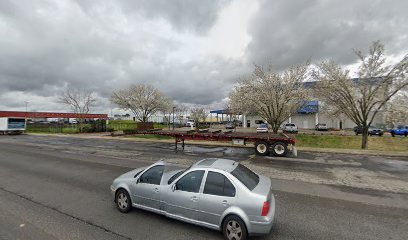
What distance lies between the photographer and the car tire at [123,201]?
519 centimetres

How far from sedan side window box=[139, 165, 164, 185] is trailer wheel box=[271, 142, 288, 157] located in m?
11.1

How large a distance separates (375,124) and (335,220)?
43.0 meters

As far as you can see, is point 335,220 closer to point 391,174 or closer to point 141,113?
point 391,174

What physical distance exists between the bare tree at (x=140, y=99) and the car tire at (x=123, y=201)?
41651 millimetres

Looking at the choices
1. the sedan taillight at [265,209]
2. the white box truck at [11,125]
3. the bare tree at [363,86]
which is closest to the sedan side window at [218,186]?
the sedan taillight at [265,209]

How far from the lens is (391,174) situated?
9.58 m

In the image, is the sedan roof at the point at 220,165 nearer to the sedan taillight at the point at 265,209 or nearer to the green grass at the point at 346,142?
the sedan taillight at the point at 265,209

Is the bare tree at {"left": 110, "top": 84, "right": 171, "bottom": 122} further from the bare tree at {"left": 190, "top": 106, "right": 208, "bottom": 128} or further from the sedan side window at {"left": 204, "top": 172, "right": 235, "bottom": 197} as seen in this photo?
the sedan side window at {"left": 204, "top": 172, "right": 235, "bottom": 197}

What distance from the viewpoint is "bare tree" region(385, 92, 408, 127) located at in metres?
16.5

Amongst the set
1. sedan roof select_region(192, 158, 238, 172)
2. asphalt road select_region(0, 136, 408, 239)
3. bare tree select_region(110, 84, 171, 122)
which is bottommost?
asphalt road select_region(0, 136, 408, 239)

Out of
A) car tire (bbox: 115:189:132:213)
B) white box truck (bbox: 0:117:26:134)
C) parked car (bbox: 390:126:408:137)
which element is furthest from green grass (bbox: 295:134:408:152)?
white box truck (bbox: 0:117:26:134)

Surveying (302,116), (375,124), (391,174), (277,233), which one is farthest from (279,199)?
(302,116)

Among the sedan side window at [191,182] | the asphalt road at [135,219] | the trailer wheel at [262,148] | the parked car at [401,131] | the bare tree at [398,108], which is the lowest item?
the asphalt road at [135,219]

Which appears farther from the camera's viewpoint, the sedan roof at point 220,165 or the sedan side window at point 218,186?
the sedan roof at point 220,165
